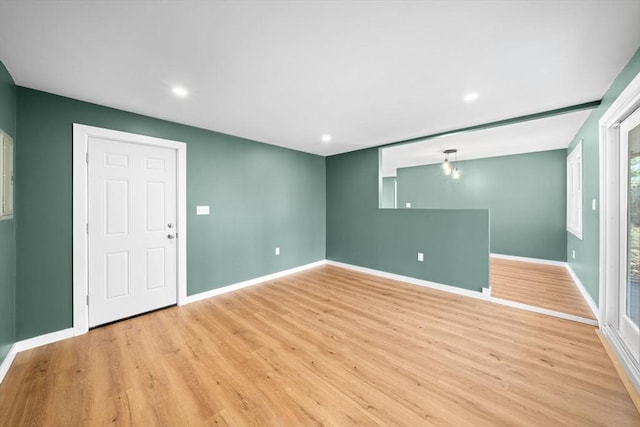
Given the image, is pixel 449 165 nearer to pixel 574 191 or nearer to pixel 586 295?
pixel 574 191

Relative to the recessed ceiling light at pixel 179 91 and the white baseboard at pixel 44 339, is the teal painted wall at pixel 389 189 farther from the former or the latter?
the white baseboard at pixel 44 339

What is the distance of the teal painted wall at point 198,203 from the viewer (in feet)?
7.53

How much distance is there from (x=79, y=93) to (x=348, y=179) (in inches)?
157

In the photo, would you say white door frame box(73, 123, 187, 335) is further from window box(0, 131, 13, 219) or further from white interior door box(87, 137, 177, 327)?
window box(0, 131, 13, 219)

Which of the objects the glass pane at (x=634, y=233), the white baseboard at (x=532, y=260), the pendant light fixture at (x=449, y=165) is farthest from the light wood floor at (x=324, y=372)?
the pendant light fixture at (x=449, y=165)

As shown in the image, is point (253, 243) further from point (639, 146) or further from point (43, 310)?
point (639, 146)

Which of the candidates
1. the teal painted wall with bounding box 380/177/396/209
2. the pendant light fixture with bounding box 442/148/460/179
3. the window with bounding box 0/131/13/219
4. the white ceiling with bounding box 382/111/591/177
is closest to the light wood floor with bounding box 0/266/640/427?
the window with bounding box 0/131/13/219

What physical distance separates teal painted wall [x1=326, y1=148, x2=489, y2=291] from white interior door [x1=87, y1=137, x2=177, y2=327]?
3.07 metres

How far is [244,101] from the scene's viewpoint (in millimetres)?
2607

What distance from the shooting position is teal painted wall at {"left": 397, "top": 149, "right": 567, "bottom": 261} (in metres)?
5.01

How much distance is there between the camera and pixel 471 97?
8.30 ft

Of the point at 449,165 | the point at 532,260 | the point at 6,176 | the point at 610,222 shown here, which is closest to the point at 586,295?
the point at 610,222

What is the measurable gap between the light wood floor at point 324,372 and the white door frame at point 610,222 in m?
0.22

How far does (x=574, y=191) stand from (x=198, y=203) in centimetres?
613
